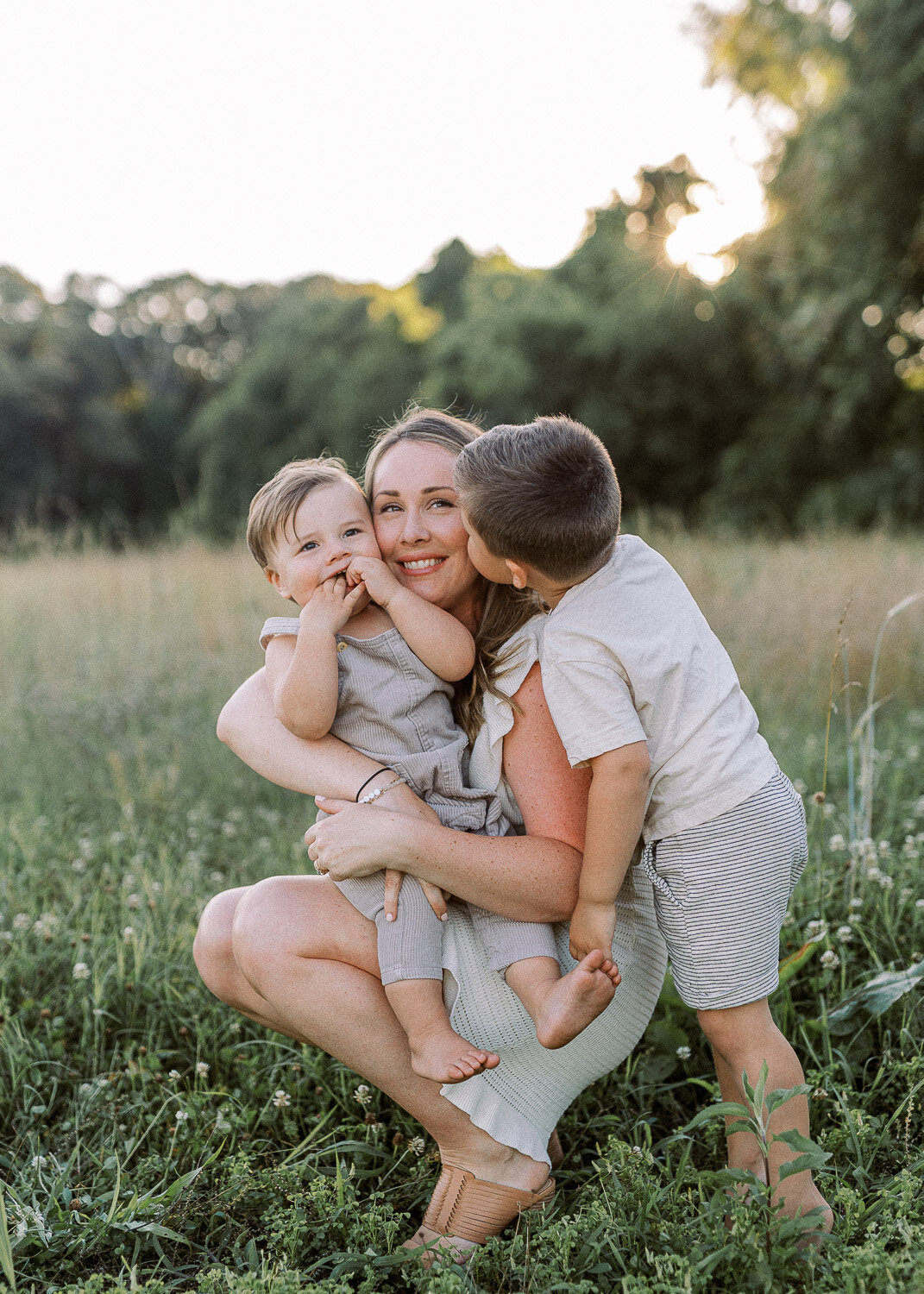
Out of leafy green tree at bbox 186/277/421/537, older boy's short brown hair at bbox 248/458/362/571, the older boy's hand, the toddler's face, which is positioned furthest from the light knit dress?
leafy green tree at bbox 186/277/421/537

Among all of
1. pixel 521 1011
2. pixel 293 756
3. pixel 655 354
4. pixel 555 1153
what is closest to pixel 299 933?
pixel 293 756

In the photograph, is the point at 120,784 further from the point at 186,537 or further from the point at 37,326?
the point at 37,326

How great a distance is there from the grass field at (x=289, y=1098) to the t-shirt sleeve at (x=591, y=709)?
75 cm

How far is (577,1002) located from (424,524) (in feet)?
3.31

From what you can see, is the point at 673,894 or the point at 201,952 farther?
the point at 201,952

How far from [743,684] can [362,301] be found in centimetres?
2132

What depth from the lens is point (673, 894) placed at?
184 cm

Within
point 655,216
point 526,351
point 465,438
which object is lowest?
point 465,438

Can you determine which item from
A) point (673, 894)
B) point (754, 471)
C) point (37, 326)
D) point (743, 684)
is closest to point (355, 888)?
point (673, 894)

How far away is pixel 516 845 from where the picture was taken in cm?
188

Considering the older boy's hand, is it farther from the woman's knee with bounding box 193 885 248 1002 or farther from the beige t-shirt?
the woman's knee with bounding box 193 885 248 1002

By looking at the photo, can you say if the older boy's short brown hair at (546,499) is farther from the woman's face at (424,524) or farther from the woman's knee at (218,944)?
the woman's knee at (218,944)

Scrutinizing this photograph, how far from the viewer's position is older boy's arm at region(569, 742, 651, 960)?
1.71 m

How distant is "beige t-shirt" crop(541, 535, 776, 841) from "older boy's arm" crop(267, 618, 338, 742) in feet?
1.47
